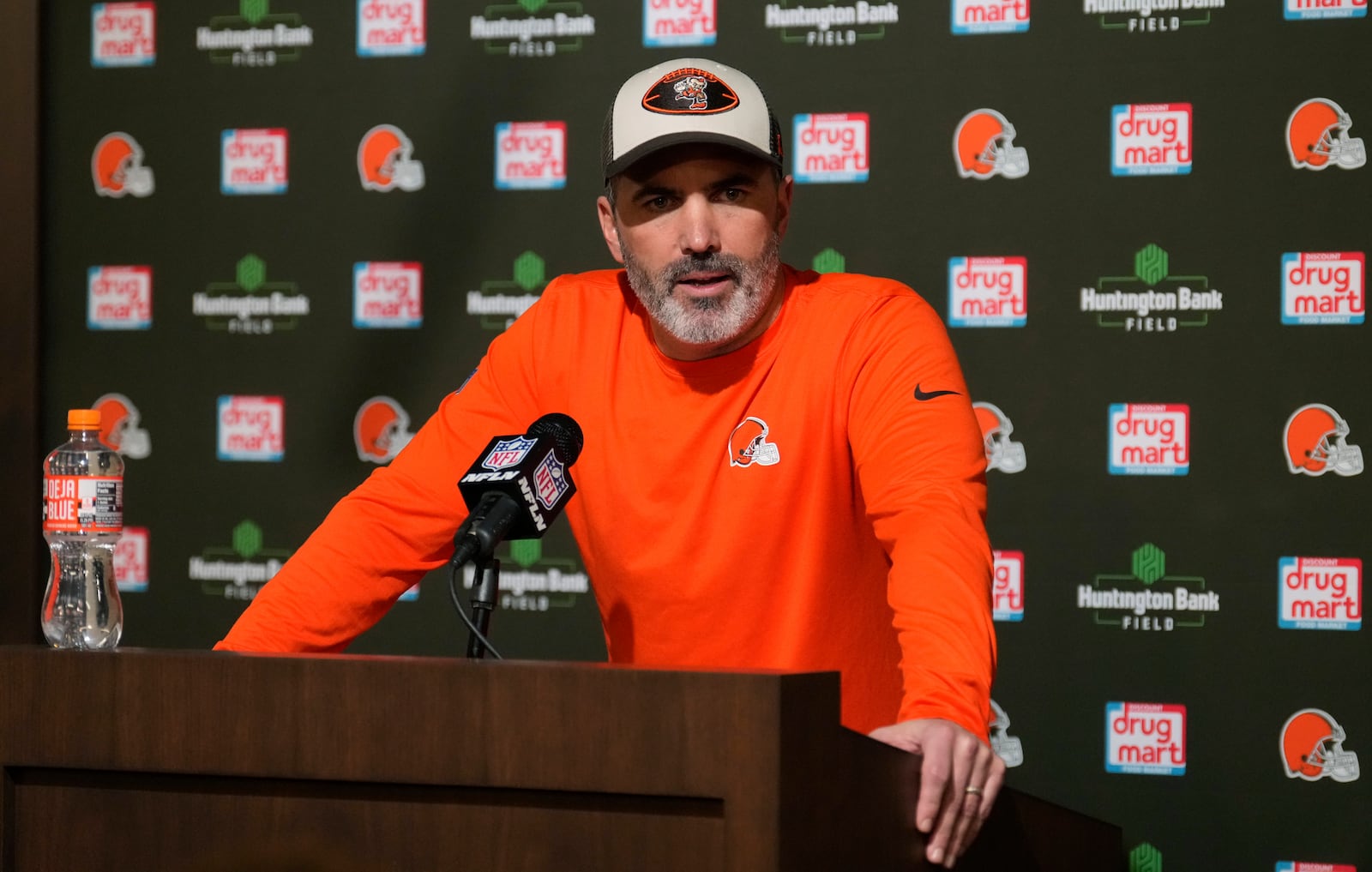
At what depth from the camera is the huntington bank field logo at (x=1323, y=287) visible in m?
3.01

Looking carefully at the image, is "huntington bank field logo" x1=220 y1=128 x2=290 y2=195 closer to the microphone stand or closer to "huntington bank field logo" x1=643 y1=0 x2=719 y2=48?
"huntington bank field logo" x1=643 y1=0 x2=719 y2=48

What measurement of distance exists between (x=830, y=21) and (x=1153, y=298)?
0.98 metres

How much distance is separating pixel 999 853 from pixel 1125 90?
86.7 inches

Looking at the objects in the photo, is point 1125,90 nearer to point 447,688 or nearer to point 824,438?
point 824,438

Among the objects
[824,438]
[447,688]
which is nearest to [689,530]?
[824,438]

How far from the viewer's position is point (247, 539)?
11.8 ft

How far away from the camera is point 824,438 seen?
1947 mm

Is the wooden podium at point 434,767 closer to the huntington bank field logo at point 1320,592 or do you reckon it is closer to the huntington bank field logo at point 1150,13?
the huntington bank field logo at point 1320,592

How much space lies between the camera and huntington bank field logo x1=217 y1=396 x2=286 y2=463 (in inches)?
141

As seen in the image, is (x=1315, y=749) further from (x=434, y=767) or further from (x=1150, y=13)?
(x=434, y=767)

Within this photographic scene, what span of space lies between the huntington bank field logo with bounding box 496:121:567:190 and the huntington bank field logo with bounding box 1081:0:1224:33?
127cm

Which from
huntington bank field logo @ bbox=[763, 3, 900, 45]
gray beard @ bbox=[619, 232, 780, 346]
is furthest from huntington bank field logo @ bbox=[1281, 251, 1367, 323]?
gray beard @ bbox=[619, 232, 780, 346]

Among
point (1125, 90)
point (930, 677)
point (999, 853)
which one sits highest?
point (1125, 90)

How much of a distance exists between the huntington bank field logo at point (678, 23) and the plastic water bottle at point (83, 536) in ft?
6.57
